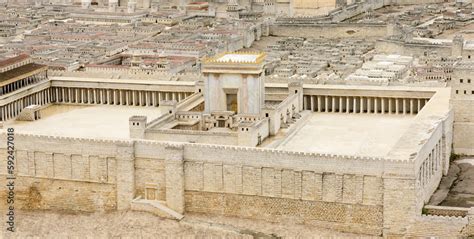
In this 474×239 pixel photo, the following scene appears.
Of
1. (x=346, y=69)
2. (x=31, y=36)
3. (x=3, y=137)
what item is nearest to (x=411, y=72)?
(x=346, y=69)

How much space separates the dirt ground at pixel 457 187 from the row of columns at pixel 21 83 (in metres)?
29.6

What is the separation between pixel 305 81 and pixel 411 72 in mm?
14235

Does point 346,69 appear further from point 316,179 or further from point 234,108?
point 316,179

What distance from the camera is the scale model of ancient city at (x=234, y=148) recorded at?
48.5 m

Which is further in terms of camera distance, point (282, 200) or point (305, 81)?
point (305, 81)

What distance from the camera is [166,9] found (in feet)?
430

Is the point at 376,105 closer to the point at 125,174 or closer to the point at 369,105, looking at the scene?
the point at 369,105

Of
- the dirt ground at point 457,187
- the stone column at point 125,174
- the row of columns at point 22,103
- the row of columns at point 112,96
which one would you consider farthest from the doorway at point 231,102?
the row of columns at point 22,103

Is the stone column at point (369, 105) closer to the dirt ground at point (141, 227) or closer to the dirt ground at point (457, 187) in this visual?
the dirt ground at point (457, 187)

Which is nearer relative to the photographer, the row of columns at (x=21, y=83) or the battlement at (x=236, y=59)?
the battlement at (x=236, y=59)

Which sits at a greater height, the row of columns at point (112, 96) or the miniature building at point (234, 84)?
the miniature building at point (234, 84)

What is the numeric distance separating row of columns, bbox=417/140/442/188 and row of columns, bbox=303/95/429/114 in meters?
8.50

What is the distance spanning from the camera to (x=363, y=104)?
6438cm

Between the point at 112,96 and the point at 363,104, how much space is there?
18054 mm
